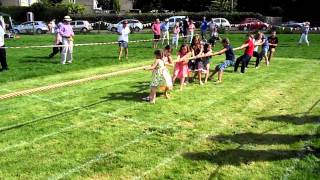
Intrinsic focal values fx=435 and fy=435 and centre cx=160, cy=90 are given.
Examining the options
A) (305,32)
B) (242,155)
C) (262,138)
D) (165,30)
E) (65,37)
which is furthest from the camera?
(165,30)

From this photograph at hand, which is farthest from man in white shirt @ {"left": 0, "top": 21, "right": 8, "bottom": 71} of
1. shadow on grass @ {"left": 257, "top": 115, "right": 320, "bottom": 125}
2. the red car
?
the red car

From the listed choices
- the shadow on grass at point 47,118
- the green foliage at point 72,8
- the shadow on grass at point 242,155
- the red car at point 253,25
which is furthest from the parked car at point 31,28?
the shadow on grass at point 242,155

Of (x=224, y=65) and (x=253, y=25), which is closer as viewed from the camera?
(x=224, y=65)

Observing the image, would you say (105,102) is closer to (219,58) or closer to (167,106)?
(167,106)

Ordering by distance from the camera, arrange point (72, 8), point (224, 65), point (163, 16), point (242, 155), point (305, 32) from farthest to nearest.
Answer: point (72, 8), point (163, 16), point (305, 32), point (224, 65), point (242, 155)

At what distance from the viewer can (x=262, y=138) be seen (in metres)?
7.18

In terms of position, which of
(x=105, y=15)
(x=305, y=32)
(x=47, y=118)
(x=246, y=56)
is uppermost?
(x=105, y=15)

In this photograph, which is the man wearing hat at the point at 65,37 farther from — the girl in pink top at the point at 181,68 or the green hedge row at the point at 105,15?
the green hedge row at the point at 105,15

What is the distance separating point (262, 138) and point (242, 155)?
934 mm

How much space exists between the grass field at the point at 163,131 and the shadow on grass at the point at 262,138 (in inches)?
0.6

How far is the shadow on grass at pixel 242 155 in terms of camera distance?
618 cm

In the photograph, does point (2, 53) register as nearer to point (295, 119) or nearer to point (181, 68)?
point (181, 68)

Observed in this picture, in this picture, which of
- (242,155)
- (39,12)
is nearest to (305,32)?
(242,155)

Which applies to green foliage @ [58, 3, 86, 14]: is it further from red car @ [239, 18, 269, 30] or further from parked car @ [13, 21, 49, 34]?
red car @ [239, 18, 269, 30]
